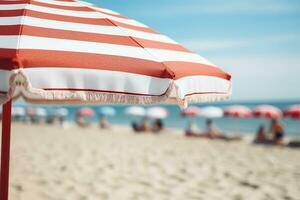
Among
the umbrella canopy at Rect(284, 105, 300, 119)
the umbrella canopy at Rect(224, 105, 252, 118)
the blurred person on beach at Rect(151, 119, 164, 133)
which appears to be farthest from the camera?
the blurred person on beach at Rect(151, 119, 164, 133)

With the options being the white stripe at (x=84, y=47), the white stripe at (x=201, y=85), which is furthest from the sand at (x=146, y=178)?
the white stripe at (x=84, y=47)

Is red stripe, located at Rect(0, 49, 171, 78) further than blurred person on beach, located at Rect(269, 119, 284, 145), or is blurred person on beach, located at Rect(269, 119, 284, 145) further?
blurred person on beach, located at Rect(269, 119, 284, 145)

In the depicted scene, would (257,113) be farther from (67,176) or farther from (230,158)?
(67,176)

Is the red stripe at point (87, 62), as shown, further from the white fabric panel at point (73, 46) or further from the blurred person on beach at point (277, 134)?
the blurred person on beach at point (277, 134)

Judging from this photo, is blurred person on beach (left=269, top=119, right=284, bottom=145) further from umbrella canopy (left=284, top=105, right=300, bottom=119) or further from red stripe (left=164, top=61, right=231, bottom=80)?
red stripe (left=164, top=61, right=231, bottom=80)

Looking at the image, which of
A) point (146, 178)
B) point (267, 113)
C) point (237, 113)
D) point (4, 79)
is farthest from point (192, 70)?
point (237, 113)

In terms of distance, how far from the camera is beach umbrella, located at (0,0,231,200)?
1708 millimetres

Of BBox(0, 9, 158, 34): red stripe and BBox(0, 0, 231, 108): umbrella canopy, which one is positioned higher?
BBox(0, 9, 158, 34): red stripe

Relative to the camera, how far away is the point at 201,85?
2287 millimetres

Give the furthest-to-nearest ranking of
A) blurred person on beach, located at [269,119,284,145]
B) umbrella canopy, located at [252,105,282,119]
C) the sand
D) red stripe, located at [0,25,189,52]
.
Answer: umbrella canopy, located at [252,105,282,119]
blurred person on beach, located at [269,119,284,145]
the sand
red stripe, located at [0,25,189,52]

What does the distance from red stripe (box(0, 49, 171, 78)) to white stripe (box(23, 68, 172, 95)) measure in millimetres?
27

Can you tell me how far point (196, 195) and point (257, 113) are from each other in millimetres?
13095

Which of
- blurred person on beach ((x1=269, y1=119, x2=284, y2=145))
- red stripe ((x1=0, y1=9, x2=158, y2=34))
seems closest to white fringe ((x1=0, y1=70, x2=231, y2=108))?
red stripe ((x1=0, y1=9, x2=158, y2=34))

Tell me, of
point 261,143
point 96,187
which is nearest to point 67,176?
point 96,187
